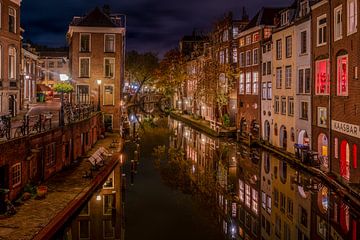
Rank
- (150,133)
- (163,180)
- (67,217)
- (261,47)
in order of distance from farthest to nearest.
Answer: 1. (150,133)
2. (261,47)
3. (163,180)
4. (67,217)

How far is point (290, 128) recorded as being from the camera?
41844 millimetres

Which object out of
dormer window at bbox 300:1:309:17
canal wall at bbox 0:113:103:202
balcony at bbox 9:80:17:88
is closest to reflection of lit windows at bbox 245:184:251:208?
canal wall at bbox 0:113:103:202

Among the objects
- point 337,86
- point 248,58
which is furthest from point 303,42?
point 248,58

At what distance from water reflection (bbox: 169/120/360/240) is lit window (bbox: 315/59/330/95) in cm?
664

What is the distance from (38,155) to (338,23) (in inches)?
842

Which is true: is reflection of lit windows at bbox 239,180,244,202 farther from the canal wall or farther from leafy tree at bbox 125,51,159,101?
leafy tree at bbox 125,51,159,101

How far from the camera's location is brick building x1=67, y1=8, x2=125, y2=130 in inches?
2216

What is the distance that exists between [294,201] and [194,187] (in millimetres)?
8686

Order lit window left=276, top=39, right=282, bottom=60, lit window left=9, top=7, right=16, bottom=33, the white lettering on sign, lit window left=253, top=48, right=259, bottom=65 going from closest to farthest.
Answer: the white lettering on sign, lit window left=9, top=7, right=16, bottom=33, lit window left=276, top=39, right=282, bottom=60, lit window left=253, top=48, right=259, bottom=65

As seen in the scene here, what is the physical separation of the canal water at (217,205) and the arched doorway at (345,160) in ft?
4.43

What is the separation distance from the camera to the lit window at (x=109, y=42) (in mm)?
56844

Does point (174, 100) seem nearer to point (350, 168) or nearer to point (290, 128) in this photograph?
point (290, 128)

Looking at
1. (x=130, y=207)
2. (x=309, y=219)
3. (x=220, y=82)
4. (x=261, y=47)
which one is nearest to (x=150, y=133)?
(x=220, y=82)

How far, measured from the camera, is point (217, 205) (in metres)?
27.8
